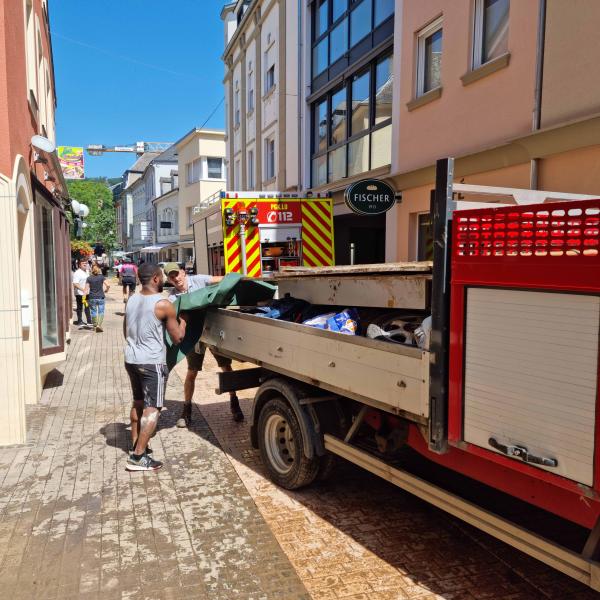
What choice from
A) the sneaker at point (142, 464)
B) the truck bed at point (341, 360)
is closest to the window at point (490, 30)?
the truck bed at point (341, 360)

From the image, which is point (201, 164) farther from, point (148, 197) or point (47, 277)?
point (47, 277)

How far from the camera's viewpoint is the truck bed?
9.51 feet

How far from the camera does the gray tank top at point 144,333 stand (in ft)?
15.4

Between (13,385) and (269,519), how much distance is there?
310 centimetres

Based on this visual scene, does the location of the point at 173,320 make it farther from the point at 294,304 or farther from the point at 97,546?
the point at 97,546

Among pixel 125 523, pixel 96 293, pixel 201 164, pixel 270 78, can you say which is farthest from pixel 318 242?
pixel 201 164

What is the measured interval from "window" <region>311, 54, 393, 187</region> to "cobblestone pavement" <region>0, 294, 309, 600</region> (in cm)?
805

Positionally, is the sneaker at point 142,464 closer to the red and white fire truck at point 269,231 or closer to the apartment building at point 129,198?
the red and white fire truck at point 269,231

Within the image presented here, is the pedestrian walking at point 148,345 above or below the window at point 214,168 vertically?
below

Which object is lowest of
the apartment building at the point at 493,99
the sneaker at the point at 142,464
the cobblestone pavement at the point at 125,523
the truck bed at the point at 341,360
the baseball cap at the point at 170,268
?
the cobblestone pavement at the point at 125,523

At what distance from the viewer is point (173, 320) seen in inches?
185

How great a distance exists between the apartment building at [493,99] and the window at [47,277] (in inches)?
245

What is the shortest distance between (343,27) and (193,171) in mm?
23975

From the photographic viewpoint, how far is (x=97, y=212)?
5294cm
